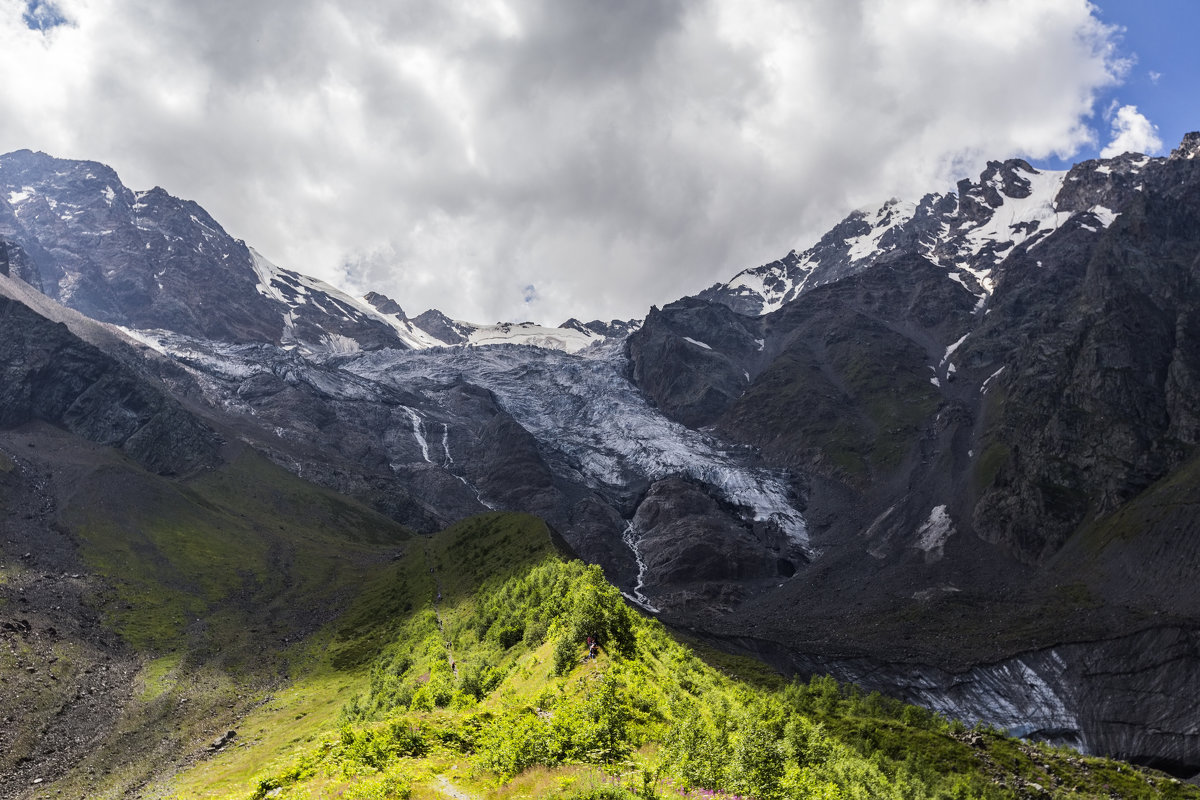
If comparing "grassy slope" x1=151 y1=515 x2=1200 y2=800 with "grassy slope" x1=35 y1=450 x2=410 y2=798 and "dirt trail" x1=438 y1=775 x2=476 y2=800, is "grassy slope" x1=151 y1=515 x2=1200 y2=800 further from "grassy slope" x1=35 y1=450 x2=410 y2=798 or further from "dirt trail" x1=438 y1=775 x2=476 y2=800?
"grassy slope" x1=35 y1=450 x2=410 y2=798

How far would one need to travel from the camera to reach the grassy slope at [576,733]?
22.7 m

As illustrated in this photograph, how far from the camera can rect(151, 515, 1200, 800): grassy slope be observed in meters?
22.7

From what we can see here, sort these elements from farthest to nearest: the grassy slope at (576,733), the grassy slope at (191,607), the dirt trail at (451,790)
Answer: the grassy slope at (191,607), the grassy slope at (576,733), the dirt trail at (451,790)

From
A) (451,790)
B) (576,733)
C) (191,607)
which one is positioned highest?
(576,733)

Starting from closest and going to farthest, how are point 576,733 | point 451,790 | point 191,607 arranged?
1. point 451,790
2. point 576,733
3. point 191,607

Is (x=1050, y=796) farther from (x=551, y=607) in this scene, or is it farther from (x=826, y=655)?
(x=826, y=655)

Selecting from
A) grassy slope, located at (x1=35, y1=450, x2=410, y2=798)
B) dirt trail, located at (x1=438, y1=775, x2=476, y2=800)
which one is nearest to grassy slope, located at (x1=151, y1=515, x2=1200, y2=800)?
dirt trail, located at (x1=438, y1=775, x2=476, y2=800)

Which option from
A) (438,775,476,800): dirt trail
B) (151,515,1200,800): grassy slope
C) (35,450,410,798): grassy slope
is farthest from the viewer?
(35,450,410,798): grassy slope

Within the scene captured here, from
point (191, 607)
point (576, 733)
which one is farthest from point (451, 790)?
point (191, 607)

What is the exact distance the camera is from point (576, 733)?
26.2m

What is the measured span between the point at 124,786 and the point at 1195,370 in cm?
25844

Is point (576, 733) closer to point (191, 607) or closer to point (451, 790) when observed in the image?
point (451, 790)

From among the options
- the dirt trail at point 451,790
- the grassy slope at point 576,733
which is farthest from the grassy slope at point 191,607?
the dirt trail at point 451,790

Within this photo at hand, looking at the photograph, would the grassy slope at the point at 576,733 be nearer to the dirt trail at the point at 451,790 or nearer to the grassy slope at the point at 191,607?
the dirt trail at the point at 451,790
